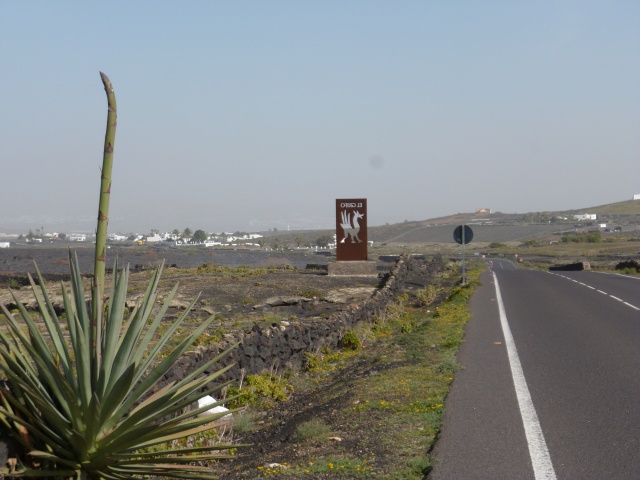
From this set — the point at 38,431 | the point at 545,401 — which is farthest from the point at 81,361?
the point at 545,401

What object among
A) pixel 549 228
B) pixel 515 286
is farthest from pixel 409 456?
pixel 549 228

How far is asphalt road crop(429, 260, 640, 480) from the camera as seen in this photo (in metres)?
6.40

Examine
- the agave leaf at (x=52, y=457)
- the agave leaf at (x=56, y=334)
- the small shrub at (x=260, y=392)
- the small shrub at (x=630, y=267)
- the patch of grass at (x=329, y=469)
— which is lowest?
the small shrub at (x=260, y=392)

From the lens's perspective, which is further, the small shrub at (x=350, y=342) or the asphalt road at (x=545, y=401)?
the small shrub at (x=350, y=342)

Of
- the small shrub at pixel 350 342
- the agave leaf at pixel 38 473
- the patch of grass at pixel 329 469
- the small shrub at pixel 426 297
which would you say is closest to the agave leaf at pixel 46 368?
the agave leaf at pixel 38 473

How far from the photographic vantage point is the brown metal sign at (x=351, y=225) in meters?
34.1

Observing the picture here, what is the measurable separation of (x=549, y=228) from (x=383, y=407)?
16399 centimetres

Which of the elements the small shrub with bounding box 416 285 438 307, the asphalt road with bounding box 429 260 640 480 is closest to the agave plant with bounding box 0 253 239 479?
the asphalt road with bounding box 429 260 640 480

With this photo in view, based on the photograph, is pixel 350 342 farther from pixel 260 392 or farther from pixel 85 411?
pixel 85 411

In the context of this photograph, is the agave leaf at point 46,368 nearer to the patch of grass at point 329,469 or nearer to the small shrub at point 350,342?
the patch of grass at point 329,469

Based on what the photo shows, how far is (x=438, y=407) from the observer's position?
28.2ft

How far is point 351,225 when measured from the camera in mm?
34188

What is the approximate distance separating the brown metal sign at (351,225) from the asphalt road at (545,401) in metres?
16.5

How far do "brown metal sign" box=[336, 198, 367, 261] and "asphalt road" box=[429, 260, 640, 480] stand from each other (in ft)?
54.1
